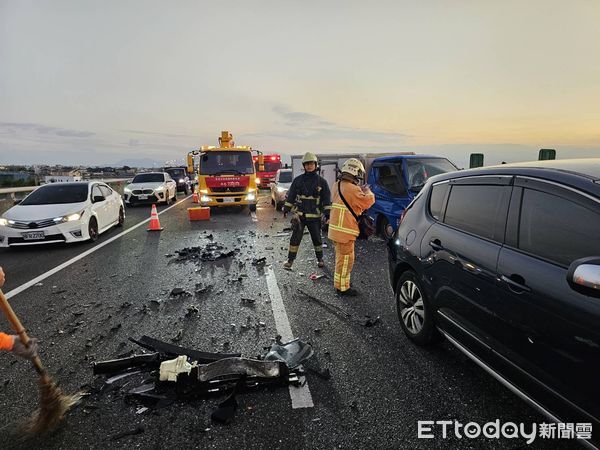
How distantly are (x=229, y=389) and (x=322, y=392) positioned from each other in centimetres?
77

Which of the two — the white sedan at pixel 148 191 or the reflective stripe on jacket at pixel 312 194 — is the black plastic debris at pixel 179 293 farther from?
the white sedan at pixel 148 191

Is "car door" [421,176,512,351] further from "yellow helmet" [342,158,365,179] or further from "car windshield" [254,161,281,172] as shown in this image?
"car windshield" [254,161,281,172]

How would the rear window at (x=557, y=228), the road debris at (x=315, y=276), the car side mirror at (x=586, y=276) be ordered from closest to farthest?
1. the car side mirror at (x=586, y=276)
2. the rear window at (x=557, y=228)
3. the road debris at (x=315, y=276)

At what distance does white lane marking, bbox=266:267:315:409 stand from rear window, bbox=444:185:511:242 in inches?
74.3

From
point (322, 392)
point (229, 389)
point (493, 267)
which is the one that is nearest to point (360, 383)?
point (322, 392)

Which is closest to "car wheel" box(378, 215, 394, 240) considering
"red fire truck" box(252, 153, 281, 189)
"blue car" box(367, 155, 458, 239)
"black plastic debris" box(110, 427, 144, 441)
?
"blue car" box(367, 155, 458, 239)

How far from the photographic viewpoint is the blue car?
7598 millimetres

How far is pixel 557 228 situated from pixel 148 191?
59.2 feet

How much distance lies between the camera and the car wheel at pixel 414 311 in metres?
3.32

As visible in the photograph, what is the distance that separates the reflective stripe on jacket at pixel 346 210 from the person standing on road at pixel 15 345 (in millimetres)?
3655

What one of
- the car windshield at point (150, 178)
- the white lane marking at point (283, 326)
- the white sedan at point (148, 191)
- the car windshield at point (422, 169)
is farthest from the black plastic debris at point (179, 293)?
the car windshield at point (150, 178)

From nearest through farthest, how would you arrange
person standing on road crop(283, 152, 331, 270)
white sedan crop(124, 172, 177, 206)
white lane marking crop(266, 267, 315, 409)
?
white lane marking crop(266, 267, 315, 409) < person standing on road crop(283, 152, 331, 270) < white sedan crop(124, 172, 177, 206)

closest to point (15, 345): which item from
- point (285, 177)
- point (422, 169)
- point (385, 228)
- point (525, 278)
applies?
point (525, 278)

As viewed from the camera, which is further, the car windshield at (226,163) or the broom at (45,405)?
the car windshield at (226,163)
